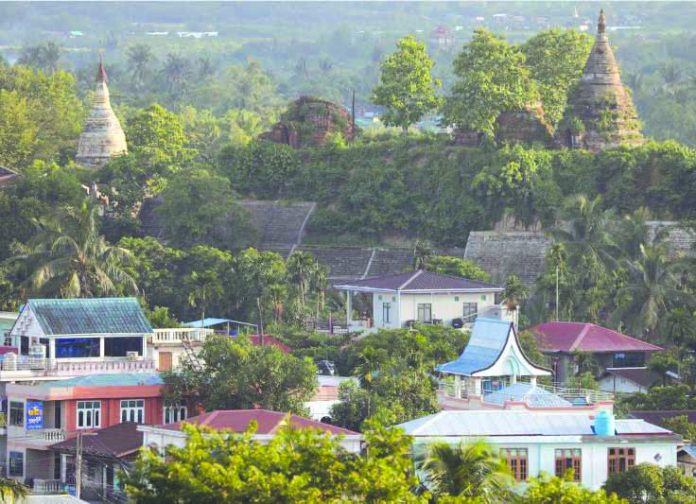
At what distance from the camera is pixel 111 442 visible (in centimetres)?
5606

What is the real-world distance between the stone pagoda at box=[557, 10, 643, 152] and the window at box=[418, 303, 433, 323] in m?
15.8

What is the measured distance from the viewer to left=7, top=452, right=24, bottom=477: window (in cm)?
5853

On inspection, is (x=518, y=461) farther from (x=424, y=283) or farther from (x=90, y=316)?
(x=424, y=283)

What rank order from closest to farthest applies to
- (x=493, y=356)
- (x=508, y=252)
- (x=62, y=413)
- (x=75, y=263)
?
(x=493, y=356)
(x=62, y=413)
(x=75, y=263)
(x=508, y=252)

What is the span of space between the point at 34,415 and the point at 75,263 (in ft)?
51.0

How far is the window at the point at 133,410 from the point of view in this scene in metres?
59.1

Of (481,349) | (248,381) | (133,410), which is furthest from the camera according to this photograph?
(481,349)

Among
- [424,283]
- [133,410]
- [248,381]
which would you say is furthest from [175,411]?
[424,283]

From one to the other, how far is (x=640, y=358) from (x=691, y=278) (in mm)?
5172

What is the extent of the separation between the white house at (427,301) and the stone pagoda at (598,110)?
1398cm

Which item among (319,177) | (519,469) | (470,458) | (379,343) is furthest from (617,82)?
(470,458)

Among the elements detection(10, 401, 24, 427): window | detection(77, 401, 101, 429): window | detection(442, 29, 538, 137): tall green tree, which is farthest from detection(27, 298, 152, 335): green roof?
detection(442, 29, 538, 137): tall green tree

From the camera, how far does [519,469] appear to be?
50812 mm

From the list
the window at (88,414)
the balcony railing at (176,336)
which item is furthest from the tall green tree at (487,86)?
the window at (88,414)
